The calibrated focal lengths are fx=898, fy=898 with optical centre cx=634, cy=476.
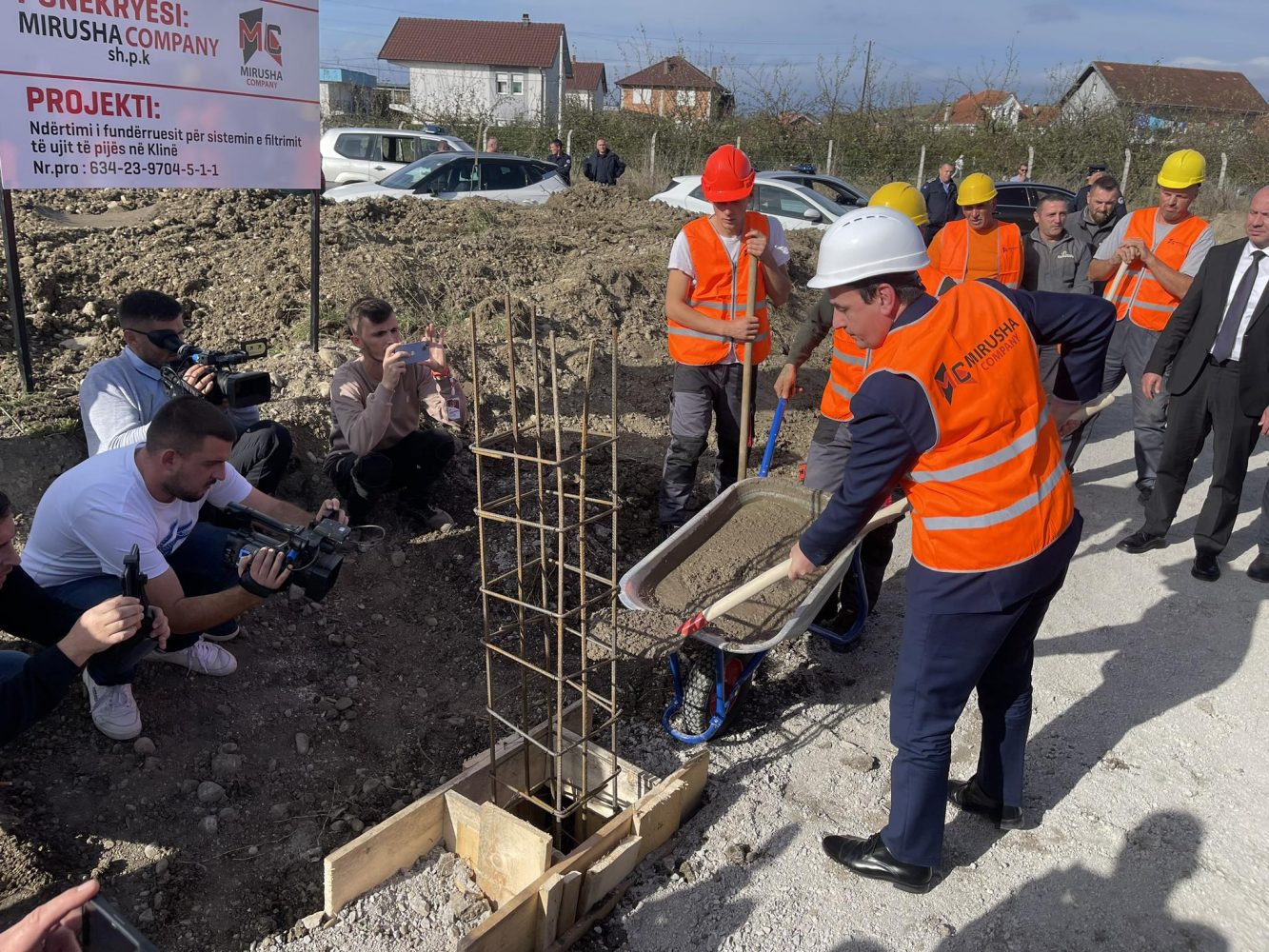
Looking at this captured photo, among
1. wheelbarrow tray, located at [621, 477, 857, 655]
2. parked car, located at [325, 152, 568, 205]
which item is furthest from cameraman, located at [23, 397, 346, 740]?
parked car, located at [325, 152, 568, 205]

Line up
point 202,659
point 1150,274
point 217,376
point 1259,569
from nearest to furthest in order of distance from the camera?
point 202,659 → point 217,376 → point 1259,569 → point 1150,274

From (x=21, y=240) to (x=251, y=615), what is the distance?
438 cm

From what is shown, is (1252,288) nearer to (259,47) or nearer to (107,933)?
(107,933)

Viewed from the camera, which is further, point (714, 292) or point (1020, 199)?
point (1020, 199)

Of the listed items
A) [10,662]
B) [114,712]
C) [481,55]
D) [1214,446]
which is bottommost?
[114,712]

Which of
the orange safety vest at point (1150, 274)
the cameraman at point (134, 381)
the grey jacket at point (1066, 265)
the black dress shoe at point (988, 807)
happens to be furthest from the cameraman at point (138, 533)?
the grey jacket at point (1066, 265)

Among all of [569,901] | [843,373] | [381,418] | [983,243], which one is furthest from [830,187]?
[569,901]

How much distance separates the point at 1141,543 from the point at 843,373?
2.42 m

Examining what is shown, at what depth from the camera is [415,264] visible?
7.41 meters

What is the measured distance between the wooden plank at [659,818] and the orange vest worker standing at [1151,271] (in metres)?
3.62

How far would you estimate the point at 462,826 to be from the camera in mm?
2855

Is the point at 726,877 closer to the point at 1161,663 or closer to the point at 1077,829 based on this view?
the point at 1077,829

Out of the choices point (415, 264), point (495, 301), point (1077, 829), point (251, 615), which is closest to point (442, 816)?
point (251, 615)

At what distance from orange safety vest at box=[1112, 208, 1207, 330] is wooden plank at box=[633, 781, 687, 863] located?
4.11 metres
